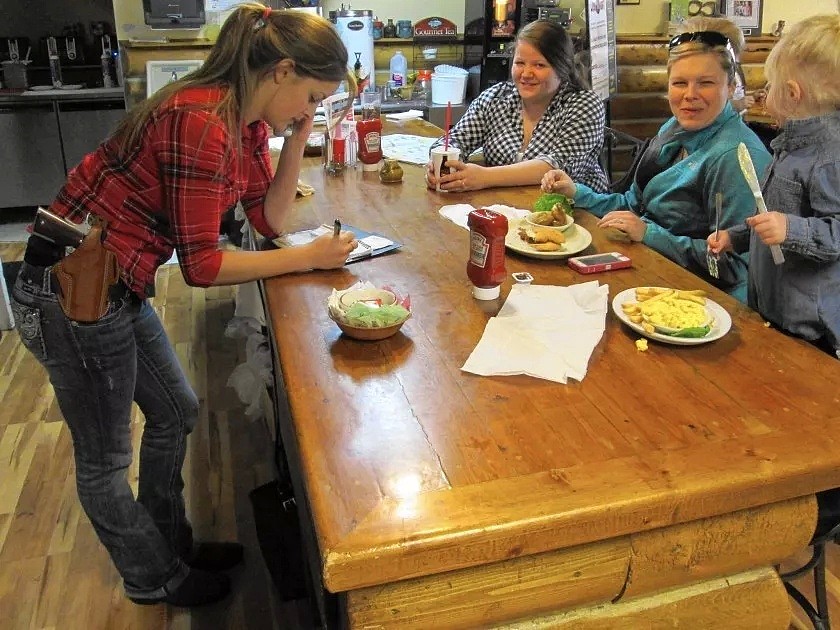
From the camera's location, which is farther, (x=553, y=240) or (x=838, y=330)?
(x=553, y=240)

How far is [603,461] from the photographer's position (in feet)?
3.27

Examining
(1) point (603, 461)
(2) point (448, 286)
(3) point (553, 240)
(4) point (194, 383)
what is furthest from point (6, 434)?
(1) point (603, 461)

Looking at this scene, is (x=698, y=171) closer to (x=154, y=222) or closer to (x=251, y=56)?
(x=251, y=56)

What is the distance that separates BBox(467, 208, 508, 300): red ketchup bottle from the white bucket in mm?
3452

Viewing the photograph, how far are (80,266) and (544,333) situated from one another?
0.86 m

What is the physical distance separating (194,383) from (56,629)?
1.24m

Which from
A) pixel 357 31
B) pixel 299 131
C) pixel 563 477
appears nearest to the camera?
pixel 563 477

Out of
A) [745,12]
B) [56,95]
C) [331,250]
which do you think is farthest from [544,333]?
[745,12]

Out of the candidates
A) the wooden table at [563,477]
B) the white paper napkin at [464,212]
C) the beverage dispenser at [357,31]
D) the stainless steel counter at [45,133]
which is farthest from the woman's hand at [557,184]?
the stainless steel counter at [45,133]

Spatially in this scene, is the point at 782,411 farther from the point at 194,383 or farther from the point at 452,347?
the point at 194,383

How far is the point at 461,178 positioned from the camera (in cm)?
228

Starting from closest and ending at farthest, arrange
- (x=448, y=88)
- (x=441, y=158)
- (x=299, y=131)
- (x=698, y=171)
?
1. (x=299, y=131)
2. (x=698, y=171)
3. (x=441, y=158)
4. (x=448, y=88)

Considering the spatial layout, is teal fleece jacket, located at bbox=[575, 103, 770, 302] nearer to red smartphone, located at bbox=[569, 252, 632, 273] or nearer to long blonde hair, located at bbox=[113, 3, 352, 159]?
red smartphone, located at bbox=[569, 252, 632, 273]

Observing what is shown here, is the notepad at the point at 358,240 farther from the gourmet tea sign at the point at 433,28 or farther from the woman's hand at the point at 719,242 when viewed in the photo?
the gourmet tea sign at the point at 433,28
